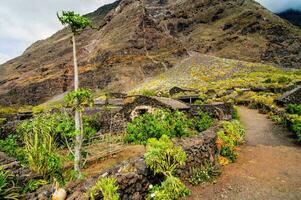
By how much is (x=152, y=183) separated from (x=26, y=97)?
11898 centimetres

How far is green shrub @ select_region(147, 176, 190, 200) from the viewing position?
9031 mm

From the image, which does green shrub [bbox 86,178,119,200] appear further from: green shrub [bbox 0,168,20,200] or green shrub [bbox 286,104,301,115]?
green shrub [bbox 286,104,301,115]

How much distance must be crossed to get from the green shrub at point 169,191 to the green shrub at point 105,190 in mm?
1799

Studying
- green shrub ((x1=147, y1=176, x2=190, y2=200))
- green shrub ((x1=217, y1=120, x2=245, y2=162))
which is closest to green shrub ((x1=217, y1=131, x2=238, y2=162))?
green shrub ((x1=217, y1=120, x2=245, y2=162))

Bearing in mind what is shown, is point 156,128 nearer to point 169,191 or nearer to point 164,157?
point 164,157

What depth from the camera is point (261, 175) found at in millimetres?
12172

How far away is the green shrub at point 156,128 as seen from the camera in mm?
18469

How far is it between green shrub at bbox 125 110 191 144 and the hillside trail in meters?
4.16

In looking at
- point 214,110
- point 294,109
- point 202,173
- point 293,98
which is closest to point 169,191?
point 202,173

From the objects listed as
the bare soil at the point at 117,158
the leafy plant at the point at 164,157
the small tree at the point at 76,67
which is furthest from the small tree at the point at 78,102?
the bare soil at the point at 117,158

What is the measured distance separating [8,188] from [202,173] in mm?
7164

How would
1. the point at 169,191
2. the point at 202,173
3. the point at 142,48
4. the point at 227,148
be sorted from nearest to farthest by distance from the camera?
the point at 169,191
the point at 202,173
the point at 227,148
the point at 142,48

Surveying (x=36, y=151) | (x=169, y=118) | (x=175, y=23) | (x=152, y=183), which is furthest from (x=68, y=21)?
(x=175, y=23)

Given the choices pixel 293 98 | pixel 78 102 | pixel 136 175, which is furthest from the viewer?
pixel 293 98
